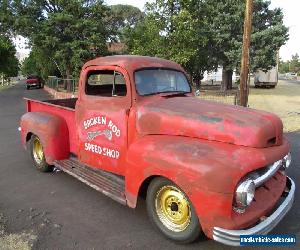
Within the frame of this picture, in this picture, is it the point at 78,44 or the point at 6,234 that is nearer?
the point at 6,234

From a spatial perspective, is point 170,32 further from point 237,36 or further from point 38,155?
point 38,155

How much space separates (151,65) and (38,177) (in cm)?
307

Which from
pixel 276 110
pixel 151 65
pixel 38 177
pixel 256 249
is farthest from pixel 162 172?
pixel 276 110

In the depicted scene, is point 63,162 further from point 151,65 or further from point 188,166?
point 188,166

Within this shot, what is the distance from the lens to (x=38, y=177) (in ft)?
22.3

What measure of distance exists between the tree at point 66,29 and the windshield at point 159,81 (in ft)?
79.7

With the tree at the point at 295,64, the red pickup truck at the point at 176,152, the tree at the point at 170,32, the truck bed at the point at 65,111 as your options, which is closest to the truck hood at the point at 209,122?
the red pickup truck at the point at 176,152

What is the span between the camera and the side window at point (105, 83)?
17.4 ft

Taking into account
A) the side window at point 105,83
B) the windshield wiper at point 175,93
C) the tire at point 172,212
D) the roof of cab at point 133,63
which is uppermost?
the roof of cab at point 133,63

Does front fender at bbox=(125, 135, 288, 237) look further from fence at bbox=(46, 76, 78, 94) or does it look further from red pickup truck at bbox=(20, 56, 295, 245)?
fence at bbox=(46, 76, 78, 94)

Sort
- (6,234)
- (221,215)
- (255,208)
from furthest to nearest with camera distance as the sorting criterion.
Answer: (6,234)
(255,208)
(221,215)

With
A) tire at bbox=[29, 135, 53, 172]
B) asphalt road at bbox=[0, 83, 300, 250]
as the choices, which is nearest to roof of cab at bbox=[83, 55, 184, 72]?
asphalt road at bbox=[0, 83, 300, 250]

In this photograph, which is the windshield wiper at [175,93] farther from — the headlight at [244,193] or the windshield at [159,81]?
the headlight at [244,193]

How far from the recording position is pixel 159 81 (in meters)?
5.46
